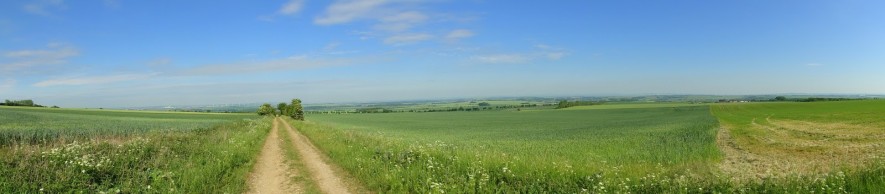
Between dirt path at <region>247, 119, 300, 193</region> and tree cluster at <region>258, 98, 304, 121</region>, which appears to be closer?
dirt path at <region>247, 119, 300, 193</region>

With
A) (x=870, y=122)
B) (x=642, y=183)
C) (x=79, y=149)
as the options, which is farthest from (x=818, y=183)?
(x=870, y=122)

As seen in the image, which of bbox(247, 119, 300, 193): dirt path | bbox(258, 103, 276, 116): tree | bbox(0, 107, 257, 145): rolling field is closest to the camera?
bbox(247, 119, 300, 193): dirt path

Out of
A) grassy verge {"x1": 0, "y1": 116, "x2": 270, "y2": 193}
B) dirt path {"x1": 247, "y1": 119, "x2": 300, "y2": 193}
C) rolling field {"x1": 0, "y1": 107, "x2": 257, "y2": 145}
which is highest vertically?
rolling field {"x1": 0, "y1": 107, "x2": 257, "y2": 145}

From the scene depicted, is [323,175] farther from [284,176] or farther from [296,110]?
[296,110]

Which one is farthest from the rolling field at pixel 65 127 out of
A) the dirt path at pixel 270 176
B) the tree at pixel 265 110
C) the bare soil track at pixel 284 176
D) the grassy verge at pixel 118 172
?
the tree at pixel 265 110

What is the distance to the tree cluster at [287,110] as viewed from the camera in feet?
316

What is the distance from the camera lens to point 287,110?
10850 cm

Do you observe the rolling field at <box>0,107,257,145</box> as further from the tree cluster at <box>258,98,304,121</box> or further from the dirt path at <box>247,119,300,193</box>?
the tree cluster at <box>258,98,304,121</box>

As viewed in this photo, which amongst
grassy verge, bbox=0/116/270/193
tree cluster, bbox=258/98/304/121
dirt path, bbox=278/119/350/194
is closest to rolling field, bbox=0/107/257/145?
grassy verge, bbox=0/116/270/193

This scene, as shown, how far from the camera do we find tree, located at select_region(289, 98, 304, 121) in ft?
314

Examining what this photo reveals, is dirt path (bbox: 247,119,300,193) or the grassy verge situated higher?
the grassy verge

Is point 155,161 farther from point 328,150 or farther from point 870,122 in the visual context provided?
point 870,122

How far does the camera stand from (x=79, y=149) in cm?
1341

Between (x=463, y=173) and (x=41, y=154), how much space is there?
10841 mm
